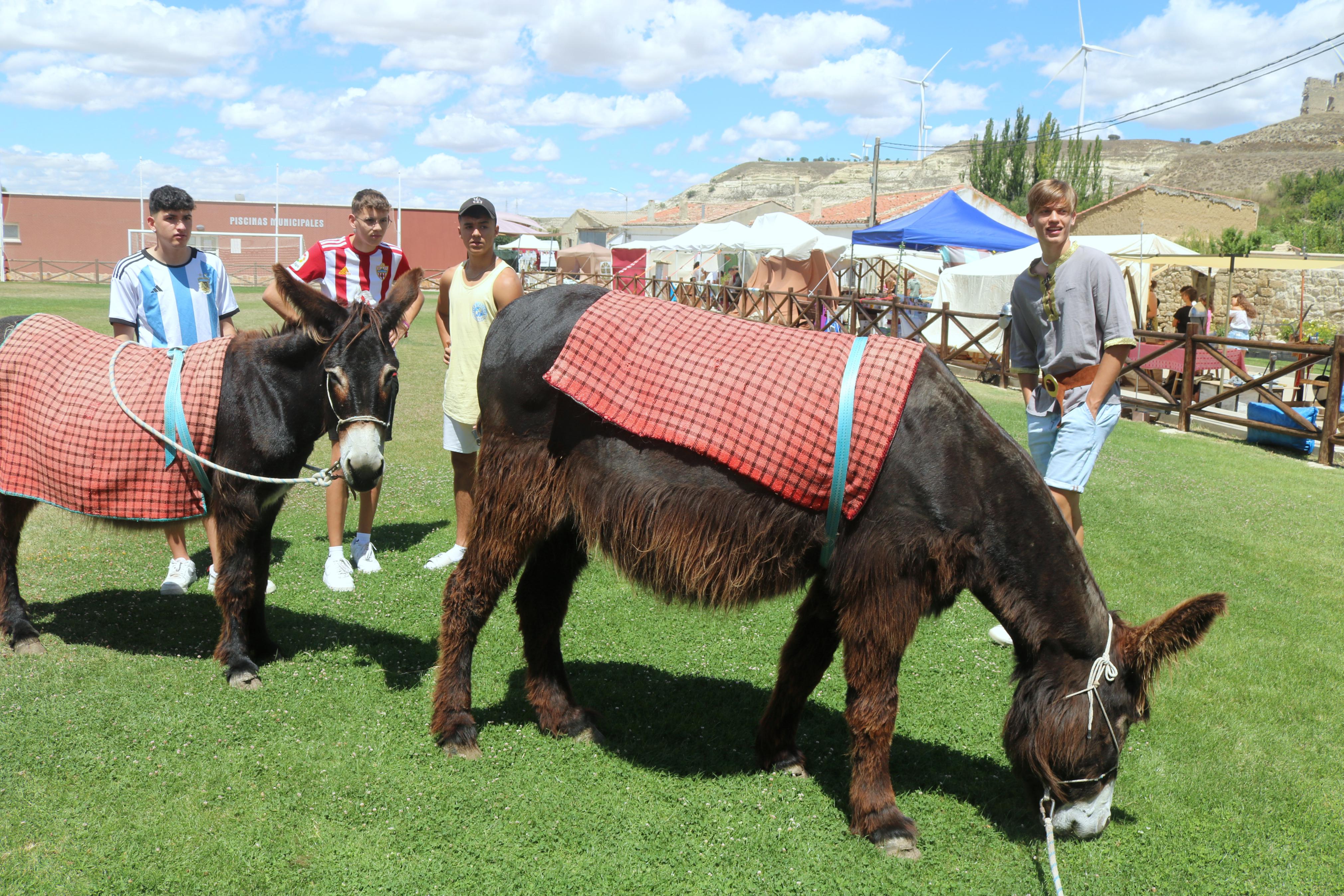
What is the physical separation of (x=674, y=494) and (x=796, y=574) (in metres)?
0.60

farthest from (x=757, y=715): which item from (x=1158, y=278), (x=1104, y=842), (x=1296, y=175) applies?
(x=1296, y=175)

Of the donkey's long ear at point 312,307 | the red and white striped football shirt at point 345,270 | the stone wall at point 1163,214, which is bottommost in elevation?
the donkey's long ear at point 312,307

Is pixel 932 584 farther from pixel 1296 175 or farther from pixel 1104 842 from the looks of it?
pixel 1296 175

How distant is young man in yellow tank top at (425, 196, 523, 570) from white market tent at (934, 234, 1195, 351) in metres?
15.7

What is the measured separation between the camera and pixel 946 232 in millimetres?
21406

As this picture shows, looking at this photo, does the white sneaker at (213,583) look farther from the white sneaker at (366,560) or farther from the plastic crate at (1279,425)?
the plastic crate at (1279,425)

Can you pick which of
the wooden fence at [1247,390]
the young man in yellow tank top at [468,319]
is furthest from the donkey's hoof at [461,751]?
the wooden fence at [1247,390]

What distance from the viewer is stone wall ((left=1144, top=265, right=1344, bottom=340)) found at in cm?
2662

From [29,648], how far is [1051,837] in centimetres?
510

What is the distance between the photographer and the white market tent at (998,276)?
19125 millimetres

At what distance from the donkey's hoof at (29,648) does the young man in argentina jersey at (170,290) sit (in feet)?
2.84

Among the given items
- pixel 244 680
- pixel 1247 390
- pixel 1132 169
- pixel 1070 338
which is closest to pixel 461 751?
pixel 244 680

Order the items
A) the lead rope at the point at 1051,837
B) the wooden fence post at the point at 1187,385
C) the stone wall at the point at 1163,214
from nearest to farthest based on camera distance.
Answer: the lead rope at the point at 1051,837 < the wooden fence post at the point at 1187,385 < the stone wall at the point at 1163,214

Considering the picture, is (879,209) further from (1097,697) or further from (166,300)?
(1097,697)
